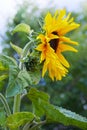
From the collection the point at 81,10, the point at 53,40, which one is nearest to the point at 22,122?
the point at 53,40

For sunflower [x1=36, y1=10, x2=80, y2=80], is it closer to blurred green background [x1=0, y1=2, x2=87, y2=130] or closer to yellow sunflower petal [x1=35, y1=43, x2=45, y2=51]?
yellow sunflower petal [x1=35, y1=43, x2=45, y2=51]

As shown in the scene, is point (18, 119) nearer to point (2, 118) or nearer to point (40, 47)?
point (2, 118)

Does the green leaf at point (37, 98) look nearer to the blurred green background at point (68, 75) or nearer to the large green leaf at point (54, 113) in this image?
the large green leaf at point (54, 113)

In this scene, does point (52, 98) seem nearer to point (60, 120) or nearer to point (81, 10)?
point (81, 10)

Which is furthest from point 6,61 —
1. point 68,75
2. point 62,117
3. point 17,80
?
point 68,75

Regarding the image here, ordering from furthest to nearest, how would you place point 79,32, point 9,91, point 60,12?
point 79,32 → point 60,12 → point 9,91
